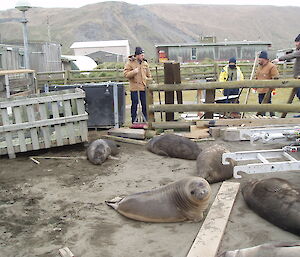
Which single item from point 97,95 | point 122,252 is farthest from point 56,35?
point 122,252

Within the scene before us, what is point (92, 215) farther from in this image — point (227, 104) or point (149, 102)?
point (227, 104)

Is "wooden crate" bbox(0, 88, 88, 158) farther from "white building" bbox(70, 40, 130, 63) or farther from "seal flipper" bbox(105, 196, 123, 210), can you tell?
"white building" bbox(70, 40, 130, 63)

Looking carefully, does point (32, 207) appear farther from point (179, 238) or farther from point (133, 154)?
point (133, 154)

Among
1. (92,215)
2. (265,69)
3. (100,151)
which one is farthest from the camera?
(265,69)

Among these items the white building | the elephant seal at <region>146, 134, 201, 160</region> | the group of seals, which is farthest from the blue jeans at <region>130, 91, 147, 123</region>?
the white building

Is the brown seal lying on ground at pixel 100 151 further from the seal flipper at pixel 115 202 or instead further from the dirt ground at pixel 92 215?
the seal flipper at pixel 115 202

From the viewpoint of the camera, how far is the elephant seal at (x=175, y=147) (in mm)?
6871

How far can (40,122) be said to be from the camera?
7457 mm

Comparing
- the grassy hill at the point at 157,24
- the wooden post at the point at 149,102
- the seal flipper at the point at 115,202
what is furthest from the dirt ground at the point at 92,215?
the grassy hill at the point at 157,24

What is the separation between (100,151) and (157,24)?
395 ft

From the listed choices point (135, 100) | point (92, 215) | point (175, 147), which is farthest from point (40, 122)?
point (92, 215)

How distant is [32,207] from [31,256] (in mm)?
1237

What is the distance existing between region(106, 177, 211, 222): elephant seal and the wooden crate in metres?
3.38

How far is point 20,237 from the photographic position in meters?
4.17
